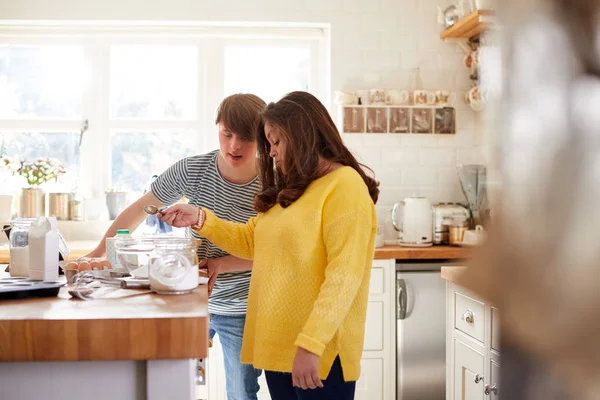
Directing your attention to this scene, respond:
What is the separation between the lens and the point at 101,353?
112 centimetres

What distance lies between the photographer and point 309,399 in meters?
1.56

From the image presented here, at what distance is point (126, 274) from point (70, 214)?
247 cm

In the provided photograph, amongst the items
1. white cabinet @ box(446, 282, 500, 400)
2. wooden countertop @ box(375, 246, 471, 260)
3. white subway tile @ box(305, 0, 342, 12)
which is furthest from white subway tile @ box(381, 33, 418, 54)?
white cabinet @ box(446, 282, 500, 400)

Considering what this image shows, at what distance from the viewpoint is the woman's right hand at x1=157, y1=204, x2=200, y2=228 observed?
1771 millimetres

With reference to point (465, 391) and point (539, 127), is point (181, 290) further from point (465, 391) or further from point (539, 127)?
point (465, 391)

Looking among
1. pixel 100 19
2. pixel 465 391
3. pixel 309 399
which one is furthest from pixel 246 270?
pixel 100 19

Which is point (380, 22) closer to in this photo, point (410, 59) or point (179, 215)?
point (410, 59)

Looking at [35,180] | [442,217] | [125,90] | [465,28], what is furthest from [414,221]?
[35,180]

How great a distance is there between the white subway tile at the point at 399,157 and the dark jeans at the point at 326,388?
2.44m

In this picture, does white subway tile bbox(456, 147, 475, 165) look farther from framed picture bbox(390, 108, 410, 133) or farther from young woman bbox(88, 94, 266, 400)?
young woman bbox(88, 94, 266, 400)

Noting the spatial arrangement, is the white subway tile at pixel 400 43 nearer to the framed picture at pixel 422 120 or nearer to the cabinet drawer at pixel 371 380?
the framed picture at pixel 422 120

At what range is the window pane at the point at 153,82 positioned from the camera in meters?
4.11

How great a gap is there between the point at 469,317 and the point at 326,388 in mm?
1058

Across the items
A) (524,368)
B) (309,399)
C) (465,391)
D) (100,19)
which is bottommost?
(465,391)
